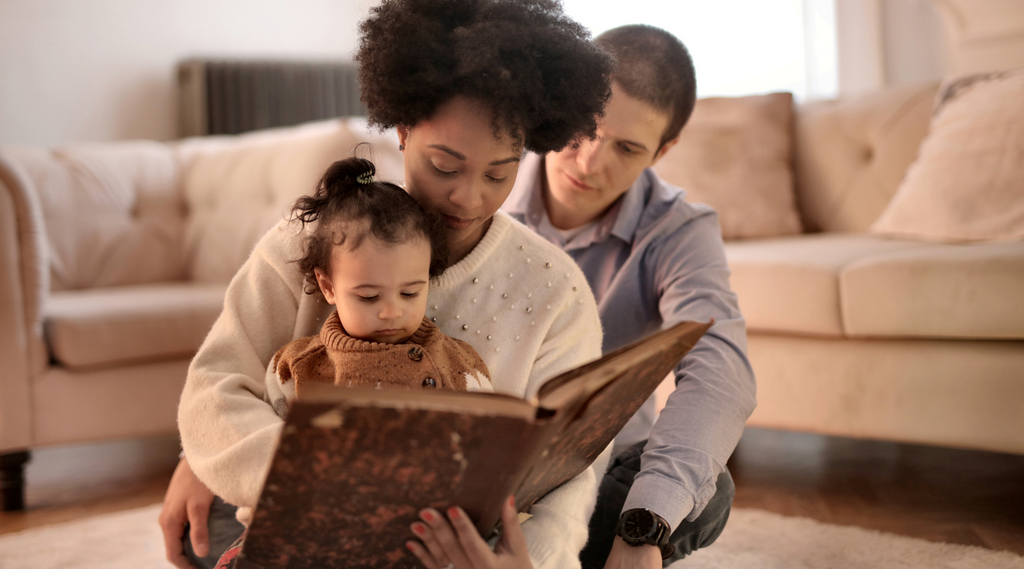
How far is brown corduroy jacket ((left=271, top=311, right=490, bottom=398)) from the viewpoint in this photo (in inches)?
33.6

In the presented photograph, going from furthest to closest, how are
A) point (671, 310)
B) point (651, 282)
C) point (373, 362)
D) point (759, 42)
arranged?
point (759, 42) < point (651, 282) < point (671, 310) < point (373, 362)

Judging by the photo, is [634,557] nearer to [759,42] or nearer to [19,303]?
[19,303]

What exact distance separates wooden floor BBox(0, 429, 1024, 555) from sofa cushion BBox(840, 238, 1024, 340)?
36cm

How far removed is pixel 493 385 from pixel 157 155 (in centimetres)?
213

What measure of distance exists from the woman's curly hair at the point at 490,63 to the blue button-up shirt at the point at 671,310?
0.37 m

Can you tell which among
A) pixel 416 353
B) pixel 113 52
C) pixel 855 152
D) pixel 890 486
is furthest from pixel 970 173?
pixel 113 52

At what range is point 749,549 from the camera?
1.52 meters

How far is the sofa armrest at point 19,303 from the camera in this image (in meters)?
1.88

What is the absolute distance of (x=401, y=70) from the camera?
0.92 meters

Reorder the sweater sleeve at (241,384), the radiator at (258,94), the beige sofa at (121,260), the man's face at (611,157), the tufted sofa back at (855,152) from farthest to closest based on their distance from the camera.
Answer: the radiator at (258,94), the tufted sofa back at (855,152), the beige sofa at (121,260), the man's face at (611,157), the sweater sleeve at (241,384)

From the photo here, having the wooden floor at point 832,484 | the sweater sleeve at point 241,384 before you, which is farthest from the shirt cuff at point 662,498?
the wooden floor at point 832,484

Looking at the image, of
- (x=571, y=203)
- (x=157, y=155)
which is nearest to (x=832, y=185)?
(x=571, y=203)

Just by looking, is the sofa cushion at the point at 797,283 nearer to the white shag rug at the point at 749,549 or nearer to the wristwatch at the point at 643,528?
the white shag rug at the point at 749,549

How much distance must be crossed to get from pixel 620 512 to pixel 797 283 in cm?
91
